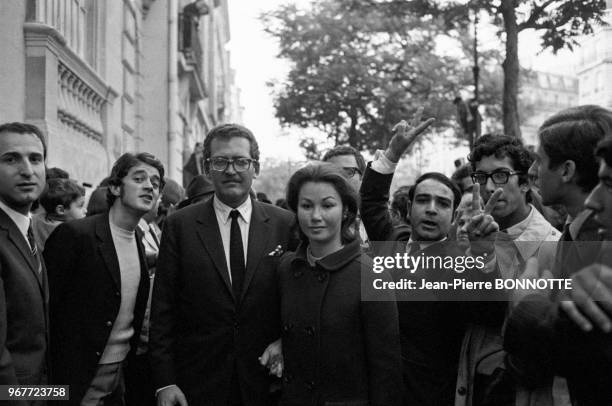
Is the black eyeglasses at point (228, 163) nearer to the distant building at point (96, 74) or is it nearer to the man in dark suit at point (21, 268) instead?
the man in dark suit at point (21, 268)

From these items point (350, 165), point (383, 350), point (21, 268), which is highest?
point (350, 165)

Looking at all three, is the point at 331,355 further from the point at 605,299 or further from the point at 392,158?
the point at 605,299

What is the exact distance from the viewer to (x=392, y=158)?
395 centimetres

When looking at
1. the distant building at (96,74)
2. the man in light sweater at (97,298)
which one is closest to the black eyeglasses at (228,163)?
the man in light sweater at (97,298)

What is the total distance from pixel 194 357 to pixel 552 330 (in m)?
1.97

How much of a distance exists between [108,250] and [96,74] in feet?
22.7

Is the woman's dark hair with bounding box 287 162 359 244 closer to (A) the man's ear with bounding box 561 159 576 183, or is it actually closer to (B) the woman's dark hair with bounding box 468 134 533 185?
(B) the woman's dark hair with bounding box 468 134 533 185

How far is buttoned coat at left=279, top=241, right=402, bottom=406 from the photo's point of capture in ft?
10.1

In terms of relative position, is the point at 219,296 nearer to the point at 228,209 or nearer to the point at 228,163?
the point at 228,209

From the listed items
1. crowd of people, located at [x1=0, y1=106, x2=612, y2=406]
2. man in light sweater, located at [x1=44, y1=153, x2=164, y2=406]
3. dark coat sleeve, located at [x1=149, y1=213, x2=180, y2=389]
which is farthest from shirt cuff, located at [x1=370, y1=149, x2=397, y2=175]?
man in light sweater, located at [x1=44, y1=153, x2=164, y2=406]

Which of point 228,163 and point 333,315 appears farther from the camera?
point 228,163

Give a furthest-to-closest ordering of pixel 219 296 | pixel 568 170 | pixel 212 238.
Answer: pixel 212 238 → pixel 219 296 → pixel 568 170

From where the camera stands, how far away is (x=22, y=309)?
313cm

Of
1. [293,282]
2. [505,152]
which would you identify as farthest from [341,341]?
[505,152]
